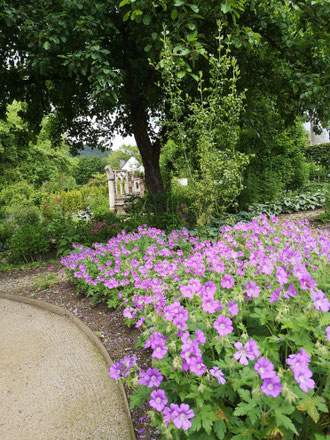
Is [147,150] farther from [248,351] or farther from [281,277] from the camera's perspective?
[248,351]

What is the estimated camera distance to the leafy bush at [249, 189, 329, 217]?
26.0ft

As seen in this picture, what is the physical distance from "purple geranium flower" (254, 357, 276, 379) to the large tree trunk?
18.0ft

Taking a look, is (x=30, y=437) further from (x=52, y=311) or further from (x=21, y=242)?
(x=21, y=242)

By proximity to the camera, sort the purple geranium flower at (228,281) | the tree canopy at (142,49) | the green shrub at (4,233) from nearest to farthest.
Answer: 1. the purple geranium flower at (228,281)
2. the tree canopy at (142,49)
3. the green shrub at (4,233)

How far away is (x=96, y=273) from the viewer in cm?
350

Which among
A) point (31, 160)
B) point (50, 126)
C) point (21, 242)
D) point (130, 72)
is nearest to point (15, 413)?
point (21, 242)

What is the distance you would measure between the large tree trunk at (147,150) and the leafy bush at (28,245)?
2.42m

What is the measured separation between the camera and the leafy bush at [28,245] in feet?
19.3

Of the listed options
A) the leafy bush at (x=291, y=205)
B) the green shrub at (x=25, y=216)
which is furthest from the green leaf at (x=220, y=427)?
the green shrub at (x=25, y=216)

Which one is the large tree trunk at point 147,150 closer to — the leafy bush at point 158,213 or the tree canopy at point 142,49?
the tree canopy at point 142,49

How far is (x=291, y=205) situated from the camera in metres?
8.41

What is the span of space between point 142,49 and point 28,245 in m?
4.11

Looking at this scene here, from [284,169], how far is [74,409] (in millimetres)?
9444

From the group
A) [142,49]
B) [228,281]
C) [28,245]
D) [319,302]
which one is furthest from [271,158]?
[319,302]
